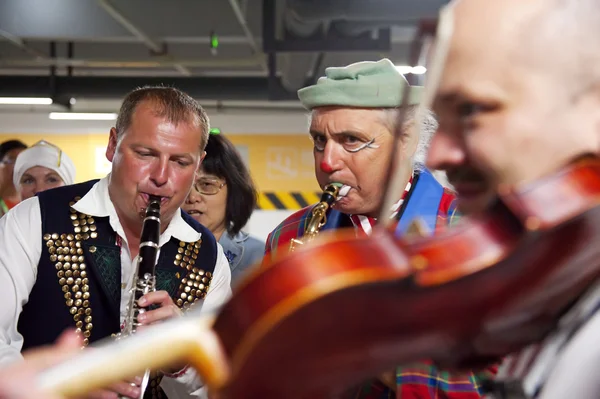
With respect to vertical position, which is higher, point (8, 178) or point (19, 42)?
point (19, 42)

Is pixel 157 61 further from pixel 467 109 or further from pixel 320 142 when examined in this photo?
pixel 467 109

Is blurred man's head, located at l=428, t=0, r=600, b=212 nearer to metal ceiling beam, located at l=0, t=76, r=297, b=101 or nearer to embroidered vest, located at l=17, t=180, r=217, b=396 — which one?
embroidered vest, located at l=17, t=180, r=217, b=396

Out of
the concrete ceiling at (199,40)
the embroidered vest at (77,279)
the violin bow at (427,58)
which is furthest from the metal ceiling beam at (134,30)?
the violin bow at (427,58)

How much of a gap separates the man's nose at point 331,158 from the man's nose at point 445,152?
1.13 metres

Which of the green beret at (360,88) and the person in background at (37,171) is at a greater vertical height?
the green beret at (360,88)

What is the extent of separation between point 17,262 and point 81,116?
26.4 ft

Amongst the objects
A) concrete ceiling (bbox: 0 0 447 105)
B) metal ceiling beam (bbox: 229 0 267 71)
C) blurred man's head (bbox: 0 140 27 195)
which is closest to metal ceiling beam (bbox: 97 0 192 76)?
concrete ceiling (bbox: 0 0 447 105)

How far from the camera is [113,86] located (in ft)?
27.2

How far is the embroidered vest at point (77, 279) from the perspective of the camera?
2.06 m

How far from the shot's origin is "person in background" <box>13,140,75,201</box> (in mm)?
3990

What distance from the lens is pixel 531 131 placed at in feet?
2.17

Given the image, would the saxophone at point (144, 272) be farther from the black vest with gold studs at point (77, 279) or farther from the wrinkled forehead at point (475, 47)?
the wrinkled forehead at point (475, 47)

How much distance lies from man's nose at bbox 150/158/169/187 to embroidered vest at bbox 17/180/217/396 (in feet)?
0.79

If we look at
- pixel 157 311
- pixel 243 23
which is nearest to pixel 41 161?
pixel 157 311
